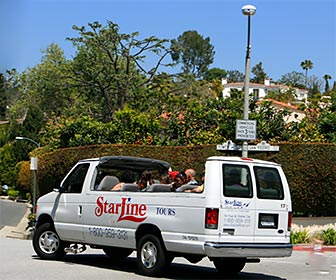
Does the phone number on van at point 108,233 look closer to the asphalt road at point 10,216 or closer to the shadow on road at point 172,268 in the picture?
the shadow on road at point 172,268

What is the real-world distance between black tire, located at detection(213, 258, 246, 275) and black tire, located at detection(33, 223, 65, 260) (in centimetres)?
330

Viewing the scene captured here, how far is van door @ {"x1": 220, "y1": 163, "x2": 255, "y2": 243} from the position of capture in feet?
35.6

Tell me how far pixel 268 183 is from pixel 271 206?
0.42 m

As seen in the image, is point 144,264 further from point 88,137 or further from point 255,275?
point 88,137

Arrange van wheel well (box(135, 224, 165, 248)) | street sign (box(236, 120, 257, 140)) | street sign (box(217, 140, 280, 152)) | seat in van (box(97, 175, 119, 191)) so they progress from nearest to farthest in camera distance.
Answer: van wheel well (box(135, 224, 165, 248)) < seat in van (box(97, 175, 119, 191)) < street sign (box(236, 120, 257, 140)) < street sign (box(217, 140, 280, 152))

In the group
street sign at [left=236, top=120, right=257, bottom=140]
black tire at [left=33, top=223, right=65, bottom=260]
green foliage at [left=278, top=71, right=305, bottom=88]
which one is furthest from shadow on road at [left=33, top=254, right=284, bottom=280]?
green foliage at [left=278, top=71, right=305, bottom=88]

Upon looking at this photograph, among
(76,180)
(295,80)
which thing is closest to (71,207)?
(76,180)

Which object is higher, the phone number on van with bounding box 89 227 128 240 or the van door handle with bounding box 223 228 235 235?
the van door handle with bounding box 223 228 235 235

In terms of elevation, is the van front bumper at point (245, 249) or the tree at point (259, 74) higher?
the tree at point (259, 74)

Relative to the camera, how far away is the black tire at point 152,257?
37.8 feet

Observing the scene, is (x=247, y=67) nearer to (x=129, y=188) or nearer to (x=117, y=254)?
(x=117, y=254)

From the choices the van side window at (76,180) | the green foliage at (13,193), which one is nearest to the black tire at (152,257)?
the van side window at (76,180)

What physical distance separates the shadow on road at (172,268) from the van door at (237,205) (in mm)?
1472

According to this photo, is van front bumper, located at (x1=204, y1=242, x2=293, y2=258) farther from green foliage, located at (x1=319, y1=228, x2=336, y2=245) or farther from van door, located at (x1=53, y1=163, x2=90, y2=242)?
green foliage, located at (x1=319, y1=228, x2=336, y2=245)
